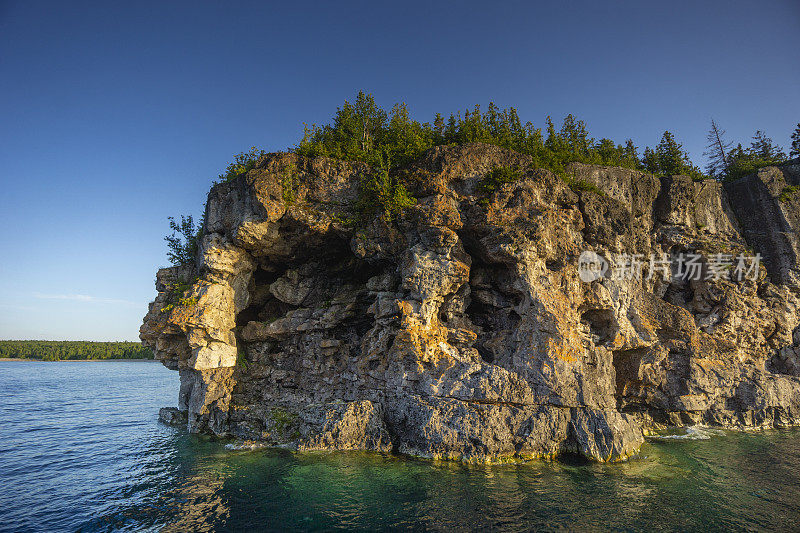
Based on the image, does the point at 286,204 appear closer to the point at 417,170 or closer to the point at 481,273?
the point at 417,170

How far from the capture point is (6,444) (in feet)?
62.7

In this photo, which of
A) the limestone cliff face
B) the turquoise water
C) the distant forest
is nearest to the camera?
the turquoise water

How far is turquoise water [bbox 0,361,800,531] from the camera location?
1076 centimetres

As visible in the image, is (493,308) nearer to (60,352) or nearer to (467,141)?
(467,141)

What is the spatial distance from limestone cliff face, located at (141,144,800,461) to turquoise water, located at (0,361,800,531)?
66.2 inches

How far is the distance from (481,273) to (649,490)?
39.7 ft

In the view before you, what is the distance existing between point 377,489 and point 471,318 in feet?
35.9

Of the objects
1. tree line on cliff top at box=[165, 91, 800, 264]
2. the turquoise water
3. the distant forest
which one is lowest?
the distant forest

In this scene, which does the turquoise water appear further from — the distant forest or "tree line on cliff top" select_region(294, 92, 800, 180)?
the distant forest

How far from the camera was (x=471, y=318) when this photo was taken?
817 inches

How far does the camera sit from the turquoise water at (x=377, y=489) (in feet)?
35.3

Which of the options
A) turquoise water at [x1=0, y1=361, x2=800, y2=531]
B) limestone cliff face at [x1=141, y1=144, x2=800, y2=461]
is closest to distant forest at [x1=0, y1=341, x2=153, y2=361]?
limestone cliff face at [x1=141, y1=144, x2=800, y2=461]

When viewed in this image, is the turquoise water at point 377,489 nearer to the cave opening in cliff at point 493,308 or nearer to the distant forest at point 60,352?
the cave opening in cliff at point 493,308

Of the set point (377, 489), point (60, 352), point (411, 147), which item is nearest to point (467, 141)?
point (411, 147)
